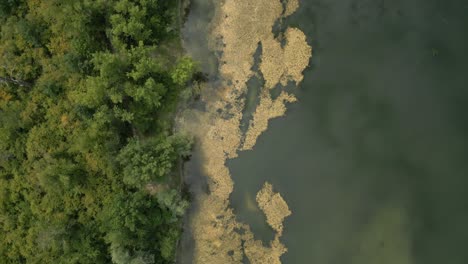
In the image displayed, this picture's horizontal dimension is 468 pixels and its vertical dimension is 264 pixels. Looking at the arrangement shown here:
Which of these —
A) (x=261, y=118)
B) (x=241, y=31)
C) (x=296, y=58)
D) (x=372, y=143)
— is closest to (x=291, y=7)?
(x=296, y=58)

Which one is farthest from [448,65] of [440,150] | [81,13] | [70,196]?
[70,196]

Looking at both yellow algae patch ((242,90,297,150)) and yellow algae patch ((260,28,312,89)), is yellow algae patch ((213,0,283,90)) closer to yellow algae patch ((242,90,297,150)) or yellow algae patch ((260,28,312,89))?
yellow algae patch ((260,28,312,89))

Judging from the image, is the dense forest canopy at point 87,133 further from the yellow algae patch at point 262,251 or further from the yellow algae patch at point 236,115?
the yellow algae patch at point 262,251

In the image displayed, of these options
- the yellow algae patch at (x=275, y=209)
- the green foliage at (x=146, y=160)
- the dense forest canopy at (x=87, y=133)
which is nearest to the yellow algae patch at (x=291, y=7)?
the dense forest canopy at (x=87, y=133)

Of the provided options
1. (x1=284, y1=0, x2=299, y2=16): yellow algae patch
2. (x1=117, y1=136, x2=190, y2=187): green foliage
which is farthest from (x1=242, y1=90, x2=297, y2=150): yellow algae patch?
(x1=284, y1=0, x2=299, y2=16): yellow algae patch

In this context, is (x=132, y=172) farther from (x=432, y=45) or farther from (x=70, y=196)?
(x=432, y=45)

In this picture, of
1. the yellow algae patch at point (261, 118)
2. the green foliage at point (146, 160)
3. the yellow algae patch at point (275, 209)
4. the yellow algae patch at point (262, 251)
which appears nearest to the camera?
the green foliage at point (146, 160)
